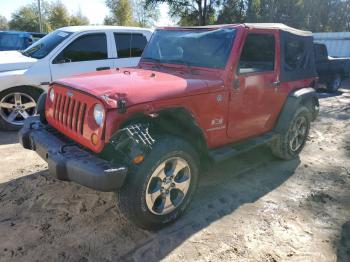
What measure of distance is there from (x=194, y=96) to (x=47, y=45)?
427 cm

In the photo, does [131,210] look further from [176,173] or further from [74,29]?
[74,29]

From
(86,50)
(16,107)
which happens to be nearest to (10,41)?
(86,50)

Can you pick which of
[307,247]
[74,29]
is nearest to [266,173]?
[307,247]

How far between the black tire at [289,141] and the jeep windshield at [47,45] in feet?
14.3

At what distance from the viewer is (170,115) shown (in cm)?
326

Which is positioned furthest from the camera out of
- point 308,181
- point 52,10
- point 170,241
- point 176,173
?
point 52,10

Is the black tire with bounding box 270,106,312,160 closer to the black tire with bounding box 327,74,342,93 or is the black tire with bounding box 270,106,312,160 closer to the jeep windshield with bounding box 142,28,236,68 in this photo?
the jeep windshield with bounding box 142,28,236,68

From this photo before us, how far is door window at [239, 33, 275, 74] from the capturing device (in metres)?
3.90

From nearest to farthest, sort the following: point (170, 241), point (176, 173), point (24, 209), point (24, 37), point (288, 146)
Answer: point (170, 241) < point (176, 173) < point (24, 209) < point (288, 146) < point (24, 37)

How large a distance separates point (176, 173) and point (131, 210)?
60 centimetres

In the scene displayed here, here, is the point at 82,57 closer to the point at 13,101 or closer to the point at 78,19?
the point at 13,101

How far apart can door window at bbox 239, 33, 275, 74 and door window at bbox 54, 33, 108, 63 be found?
3594mm

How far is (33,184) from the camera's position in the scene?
161 inches

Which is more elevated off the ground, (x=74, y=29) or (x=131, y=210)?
(x=74, y=29)
